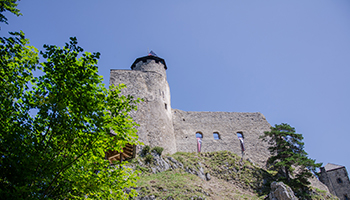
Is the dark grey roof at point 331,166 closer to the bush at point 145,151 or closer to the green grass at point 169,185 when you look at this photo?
the green grass at point 169,185

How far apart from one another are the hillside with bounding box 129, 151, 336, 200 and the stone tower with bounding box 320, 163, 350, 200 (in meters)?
13.7

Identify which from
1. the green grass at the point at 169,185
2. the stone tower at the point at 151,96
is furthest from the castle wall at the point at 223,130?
the green grass at the point at 169,185

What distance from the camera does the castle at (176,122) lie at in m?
20.6

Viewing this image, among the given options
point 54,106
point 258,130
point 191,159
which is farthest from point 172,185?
point 258,130

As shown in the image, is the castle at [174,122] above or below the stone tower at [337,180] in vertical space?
above

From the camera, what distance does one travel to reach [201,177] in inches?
683

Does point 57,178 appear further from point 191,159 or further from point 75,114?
point 191,159

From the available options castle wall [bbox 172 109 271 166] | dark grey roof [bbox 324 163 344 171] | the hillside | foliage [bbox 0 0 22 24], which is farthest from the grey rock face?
dark grey roof [bbox 324 163 344 171]

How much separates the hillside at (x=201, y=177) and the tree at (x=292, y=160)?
951 millimetres

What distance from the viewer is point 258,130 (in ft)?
89.8

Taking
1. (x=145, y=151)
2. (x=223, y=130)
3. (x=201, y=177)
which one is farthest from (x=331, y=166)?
(x=145, y=151)

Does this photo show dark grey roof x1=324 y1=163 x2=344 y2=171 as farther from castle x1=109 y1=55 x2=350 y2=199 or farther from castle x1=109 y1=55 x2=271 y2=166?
castle x1=109 y1=55 x2=271 y2=166

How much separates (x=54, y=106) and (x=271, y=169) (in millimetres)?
21001

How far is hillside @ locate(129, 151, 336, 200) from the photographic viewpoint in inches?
520
